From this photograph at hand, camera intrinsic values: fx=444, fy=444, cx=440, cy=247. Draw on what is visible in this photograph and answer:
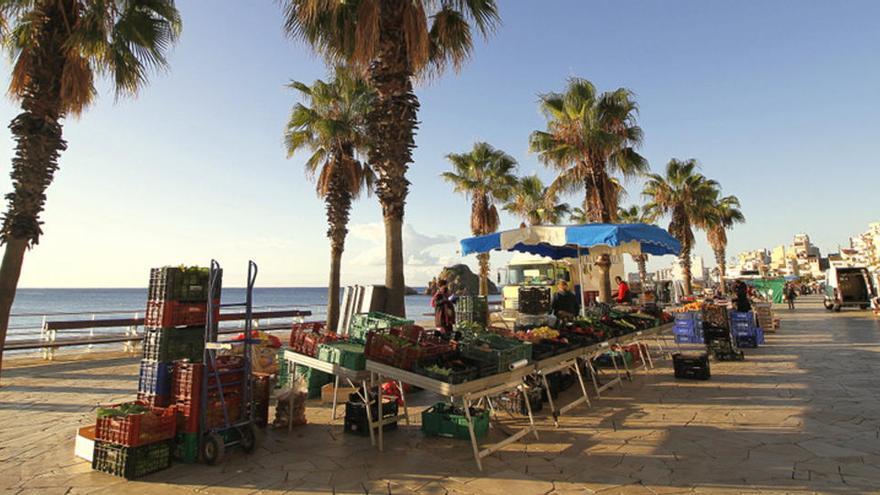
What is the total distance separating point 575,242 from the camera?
827 cm

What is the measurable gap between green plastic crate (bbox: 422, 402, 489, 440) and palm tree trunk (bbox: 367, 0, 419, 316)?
14.2ft

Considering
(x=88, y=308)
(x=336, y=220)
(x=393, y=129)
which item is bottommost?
(x=88, y=308)

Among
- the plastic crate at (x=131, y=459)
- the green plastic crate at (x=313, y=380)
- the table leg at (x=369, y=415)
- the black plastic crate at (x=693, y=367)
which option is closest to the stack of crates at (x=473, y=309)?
the green plastic crate at (x=313, y=380)

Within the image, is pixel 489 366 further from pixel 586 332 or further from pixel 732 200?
pixel 732 200

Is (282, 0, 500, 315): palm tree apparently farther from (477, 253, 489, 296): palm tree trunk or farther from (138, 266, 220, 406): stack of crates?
(477, 253, 489, 296): palm tree trunk

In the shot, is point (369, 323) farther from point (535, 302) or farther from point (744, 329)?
point (744, 329)

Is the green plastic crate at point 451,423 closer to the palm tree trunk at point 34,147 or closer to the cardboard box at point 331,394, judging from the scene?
the cardboard box at point 331,394

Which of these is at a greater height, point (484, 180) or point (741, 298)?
point (484, 180)

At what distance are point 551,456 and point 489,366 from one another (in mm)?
1122

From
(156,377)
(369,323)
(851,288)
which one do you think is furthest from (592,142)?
(851,288)

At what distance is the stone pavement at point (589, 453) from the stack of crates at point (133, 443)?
11 centimetres

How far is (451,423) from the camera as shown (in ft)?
17.7

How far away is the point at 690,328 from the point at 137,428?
45.5ft

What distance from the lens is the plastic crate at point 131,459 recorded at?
4.31 metres
